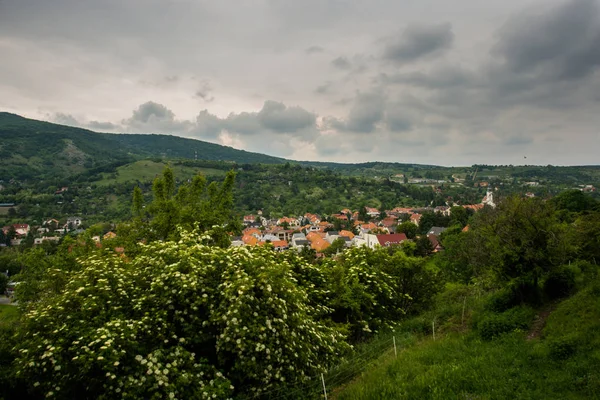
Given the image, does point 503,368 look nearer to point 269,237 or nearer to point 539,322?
point 539,322

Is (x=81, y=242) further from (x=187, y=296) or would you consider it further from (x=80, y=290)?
(x=187, y=296)

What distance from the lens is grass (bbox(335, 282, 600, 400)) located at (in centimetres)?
801

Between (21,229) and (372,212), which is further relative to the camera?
(372,212)

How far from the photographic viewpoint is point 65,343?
A: 795cm

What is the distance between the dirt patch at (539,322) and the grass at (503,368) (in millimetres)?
345

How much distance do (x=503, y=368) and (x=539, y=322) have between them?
462 centimetres

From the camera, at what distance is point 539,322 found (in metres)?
12.5

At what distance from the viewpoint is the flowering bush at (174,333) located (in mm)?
7566

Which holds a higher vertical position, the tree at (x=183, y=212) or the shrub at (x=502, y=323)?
the tree at (x=183, y=212)

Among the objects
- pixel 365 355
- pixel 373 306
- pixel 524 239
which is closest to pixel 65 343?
→ pixel 365 355

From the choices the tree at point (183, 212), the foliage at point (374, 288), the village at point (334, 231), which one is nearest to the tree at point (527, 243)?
the foliage at point (374, 288)

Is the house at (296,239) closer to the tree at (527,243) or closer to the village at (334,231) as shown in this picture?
the village at (334,231)

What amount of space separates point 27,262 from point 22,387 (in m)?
9.00

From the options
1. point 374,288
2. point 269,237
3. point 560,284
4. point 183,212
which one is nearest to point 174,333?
point 374,288
